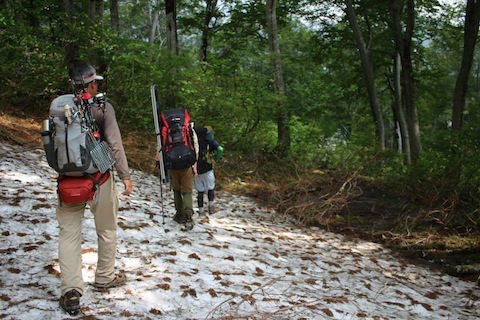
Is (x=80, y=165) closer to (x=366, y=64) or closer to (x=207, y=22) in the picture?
(x=366, y=64)

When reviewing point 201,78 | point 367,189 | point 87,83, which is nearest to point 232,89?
point 201,78

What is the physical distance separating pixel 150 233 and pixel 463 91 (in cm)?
1077

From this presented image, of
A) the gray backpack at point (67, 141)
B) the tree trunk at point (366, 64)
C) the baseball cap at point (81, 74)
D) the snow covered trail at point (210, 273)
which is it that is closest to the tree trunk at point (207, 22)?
the tree trunk at point (366, 64)

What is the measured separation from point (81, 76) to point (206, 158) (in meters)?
4.50

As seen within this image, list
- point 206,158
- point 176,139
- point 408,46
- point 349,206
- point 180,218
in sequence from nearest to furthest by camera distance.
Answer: point 176,139 < point 180,218 < point 206,158 < point 349,206 < point 408,46

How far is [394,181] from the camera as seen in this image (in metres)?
11.2

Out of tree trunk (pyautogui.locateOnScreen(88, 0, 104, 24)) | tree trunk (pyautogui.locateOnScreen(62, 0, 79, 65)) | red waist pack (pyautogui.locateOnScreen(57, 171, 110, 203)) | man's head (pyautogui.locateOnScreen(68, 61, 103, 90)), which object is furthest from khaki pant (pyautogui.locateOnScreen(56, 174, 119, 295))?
tree trunk (pyautogui.locateOnScreen(88, 0, 104, 24))

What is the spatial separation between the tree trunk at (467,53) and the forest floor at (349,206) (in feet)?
12.1

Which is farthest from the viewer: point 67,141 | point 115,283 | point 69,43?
point 69,43

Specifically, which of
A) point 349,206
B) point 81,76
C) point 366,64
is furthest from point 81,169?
point 366,64

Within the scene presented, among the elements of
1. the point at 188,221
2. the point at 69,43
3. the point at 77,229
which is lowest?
the point at 188,221

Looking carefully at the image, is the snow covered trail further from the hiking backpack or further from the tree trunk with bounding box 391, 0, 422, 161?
the tree trunk with bounding box 391, 0, 422, 161

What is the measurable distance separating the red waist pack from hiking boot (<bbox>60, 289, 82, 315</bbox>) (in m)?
0.82

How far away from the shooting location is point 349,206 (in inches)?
406
